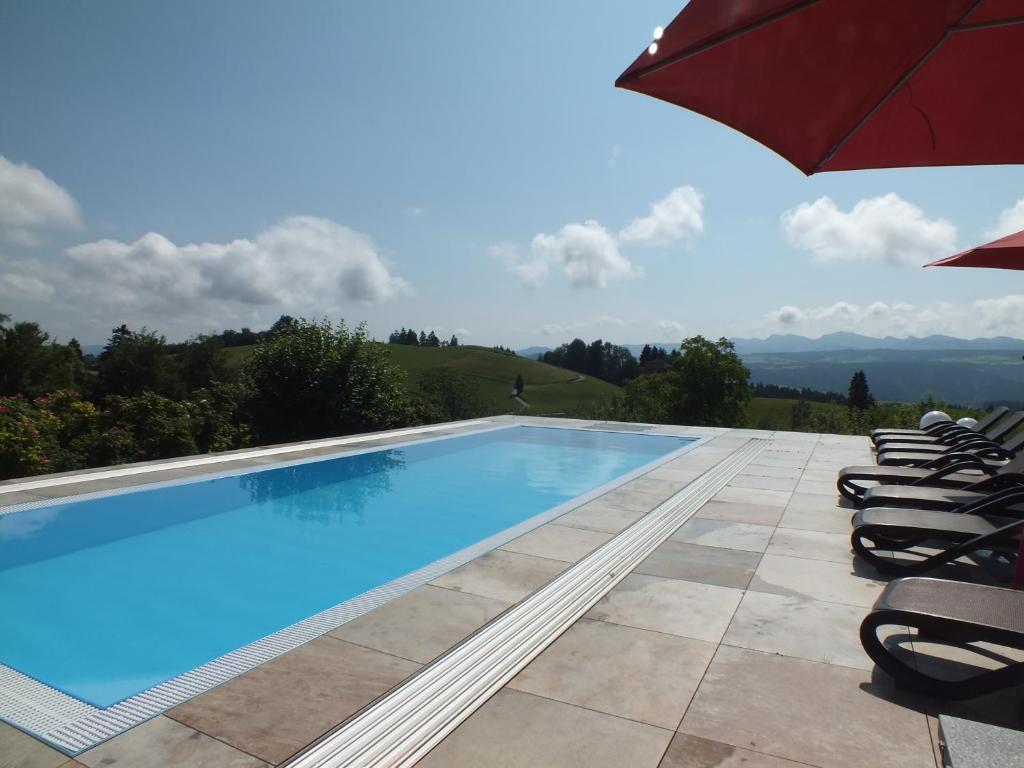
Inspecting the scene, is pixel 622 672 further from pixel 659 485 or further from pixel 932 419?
pixel 932 419

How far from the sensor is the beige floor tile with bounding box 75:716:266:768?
82.3 inches

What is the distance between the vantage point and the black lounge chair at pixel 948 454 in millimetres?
6281

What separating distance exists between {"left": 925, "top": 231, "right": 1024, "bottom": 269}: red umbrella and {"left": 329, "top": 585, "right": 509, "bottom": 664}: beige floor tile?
4.03 metres

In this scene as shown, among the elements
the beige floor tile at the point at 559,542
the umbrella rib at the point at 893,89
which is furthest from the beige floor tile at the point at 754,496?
the umbrella rib at the point at 893,89

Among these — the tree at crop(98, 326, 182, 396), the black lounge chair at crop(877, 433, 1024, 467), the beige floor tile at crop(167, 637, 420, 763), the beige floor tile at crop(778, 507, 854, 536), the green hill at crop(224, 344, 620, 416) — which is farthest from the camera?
the green hill at crop(224, 344, 620, 416)

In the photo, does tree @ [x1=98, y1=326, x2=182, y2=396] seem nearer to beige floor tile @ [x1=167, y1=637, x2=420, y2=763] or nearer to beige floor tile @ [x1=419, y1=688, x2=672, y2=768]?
beige floor tile @ [x1=167, y1=637, x2=420, y2=763]

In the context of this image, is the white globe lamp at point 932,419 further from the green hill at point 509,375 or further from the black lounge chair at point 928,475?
the green hill at point 509,375

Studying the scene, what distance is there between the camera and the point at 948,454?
6.16 metres

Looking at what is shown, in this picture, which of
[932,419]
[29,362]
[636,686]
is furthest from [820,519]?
[29,362]

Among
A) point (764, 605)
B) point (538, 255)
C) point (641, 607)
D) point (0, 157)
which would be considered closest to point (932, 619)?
point (764, 605)

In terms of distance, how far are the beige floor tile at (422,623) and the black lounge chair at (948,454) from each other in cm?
548

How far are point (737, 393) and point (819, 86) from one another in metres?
26.9

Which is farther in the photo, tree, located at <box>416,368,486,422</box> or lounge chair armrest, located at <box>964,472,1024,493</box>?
tree, located at <box>416,368,486,422</box>

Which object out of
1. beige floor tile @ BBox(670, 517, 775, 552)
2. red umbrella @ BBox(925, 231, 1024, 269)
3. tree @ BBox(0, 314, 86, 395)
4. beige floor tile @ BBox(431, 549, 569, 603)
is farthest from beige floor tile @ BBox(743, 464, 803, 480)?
tree @ BBox(0, 314, 86, 395)
